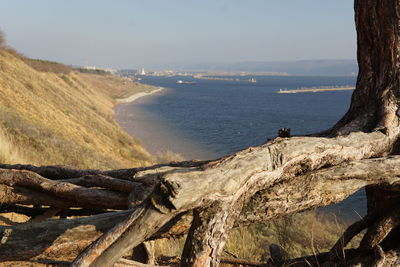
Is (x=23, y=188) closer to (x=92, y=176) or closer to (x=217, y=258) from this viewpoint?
(x=92, y=176)

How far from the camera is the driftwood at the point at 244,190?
2941mm

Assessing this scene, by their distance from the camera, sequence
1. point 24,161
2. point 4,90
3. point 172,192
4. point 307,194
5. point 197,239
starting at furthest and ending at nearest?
point 4,90
point 24,161
point 307,194
point 197,239
point 172,192

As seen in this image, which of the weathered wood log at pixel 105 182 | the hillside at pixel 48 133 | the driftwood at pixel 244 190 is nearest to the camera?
the driftwood at pixel 244 190

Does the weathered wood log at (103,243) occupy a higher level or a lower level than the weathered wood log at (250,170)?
lower

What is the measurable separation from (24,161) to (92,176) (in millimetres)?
6736

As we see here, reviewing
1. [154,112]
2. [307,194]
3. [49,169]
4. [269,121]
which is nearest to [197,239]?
[307,194]

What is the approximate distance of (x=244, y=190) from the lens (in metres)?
3.28

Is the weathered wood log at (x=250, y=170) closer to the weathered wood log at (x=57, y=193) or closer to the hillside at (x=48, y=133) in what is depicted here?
the weathered wood log at (x=57, y=193)

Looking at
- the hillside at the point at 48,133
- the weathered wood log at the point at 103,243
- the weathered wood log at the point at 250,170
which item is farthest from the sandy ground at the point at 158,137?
the weathered wood log at the point at 103,243

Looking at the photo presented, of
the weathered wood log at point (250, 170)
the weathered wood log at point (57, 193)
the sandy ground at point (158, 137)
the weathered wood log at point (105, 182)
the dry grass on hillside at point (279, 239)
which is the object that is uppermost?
the weathered wood log at point (250, 170)

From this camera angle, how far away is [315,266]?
4.81 m

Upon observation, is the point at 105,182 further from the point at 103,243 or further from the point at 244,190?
the point at 244,190

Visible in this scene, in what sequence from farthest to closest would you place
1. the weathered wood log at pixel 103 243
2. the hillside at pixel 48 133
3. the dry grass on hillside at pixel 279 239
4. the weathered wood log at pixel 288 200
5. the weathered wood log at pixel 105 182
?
1. the hillside at pixel 48 133
2. the dry grass on hillside at pixel 279 239
3. the weathered wood log at pixel 105 182
4. the weathered wood log at pixel 288 200
5. the weathered wood log at pixel 103 243

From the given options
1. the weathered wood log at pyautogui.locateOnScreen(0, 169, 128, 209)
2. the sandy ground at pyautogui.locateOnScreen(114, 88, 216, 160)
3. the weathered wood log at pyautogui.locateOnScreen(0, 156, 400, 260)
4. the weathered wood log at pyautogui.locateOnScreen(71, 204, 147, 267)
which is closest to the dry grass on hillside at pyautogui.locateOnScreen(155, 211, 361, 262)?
Result: the weathered wood log at pyautogui.locateOnScreen(0, 169, 128, 209)
